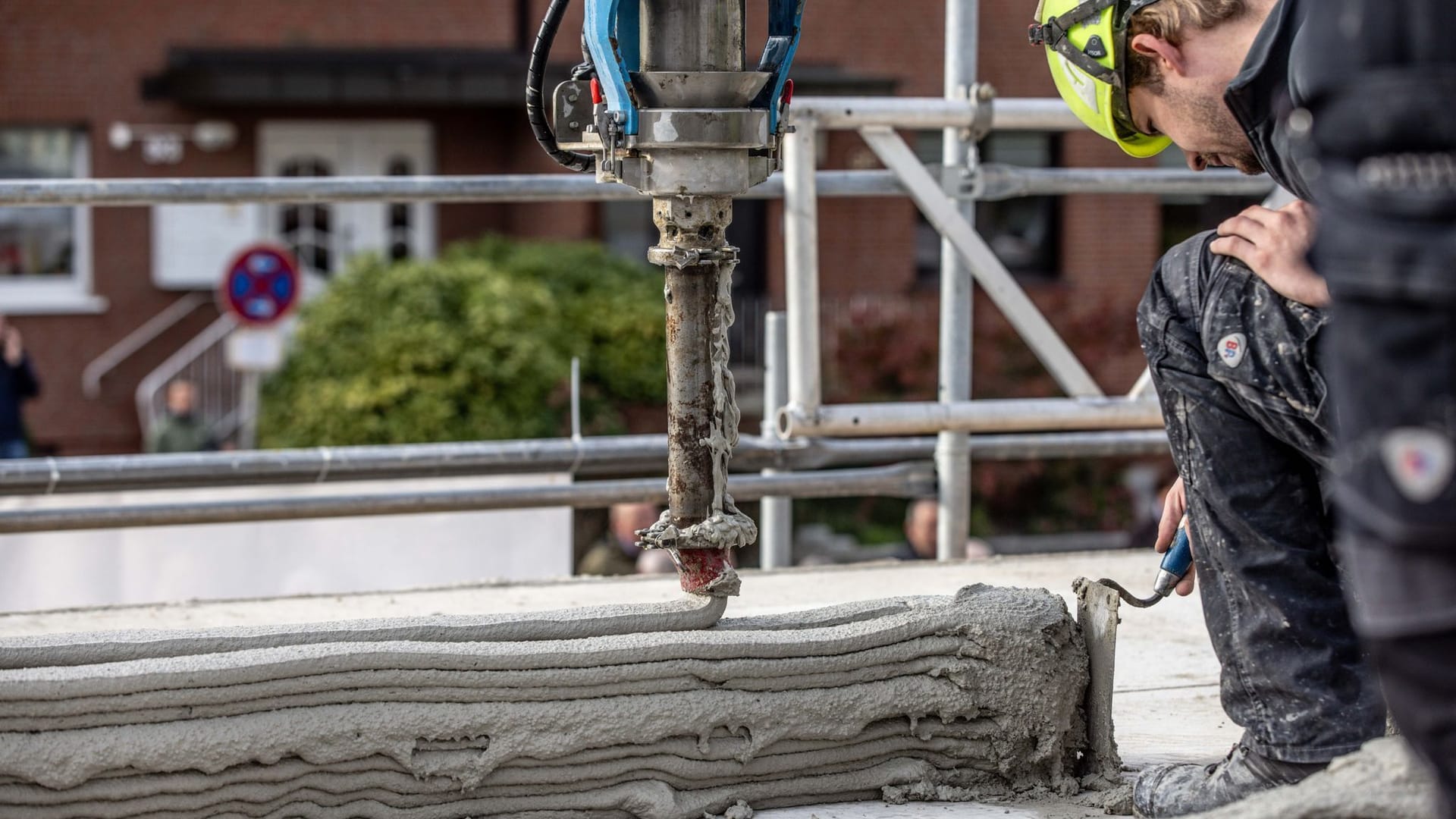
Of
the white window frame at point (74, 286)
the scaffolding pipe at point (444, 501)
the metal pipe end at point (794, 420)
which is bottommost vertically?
the scaffolding pipe at point (444, 501)

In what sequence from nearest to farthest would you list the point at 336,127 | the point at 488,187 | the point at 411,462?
the point at 488,187 < the point at 411,462 < the point at 336,127

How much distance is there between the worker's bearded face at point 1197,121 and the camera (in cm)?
220

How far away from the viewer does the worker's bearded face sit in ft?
7.20

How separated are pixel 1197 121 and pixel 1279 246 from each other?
0.69 feet

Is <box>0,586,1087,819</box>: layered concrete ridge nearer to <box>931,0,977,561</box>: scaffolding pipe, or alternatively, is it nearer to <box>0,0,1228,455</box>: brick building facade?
<box>931,0,977,561</box>: scaffolding pipe

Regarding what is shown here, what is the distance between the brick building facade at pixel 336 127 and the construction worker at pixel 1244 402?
11715 millimetres

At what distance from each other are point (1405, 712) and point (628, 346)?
11.3 meters

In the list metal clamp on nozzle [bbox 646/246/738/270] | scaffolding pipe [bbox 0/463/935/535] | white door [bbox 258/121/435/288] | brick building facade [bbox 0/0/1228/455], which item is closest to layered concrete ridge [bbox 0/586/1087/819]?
metal clamp on nozzle [bbox 646/246/738/270]

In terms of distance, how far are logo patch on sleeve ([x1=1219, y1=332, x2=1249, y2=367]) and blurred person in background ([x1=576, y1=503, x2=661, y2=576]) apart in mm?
4640

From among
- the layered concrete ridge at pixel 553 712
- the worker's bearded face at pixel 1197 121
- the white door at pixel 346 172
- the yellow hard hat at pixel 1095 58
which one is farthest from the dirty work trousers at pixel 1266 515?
the white door at pixel 346 172

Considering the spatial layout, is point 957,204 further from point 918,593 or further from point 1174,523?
point 1174,523

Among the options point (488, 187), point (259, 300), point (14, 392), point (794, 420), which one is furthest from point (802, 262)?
point (259, 300)

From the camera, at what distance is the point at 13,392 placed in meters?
10.0

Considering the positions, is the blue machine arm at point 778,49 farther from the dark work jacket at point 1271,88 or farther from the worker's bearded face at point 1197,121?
the dark work jacket at point 1271,88
